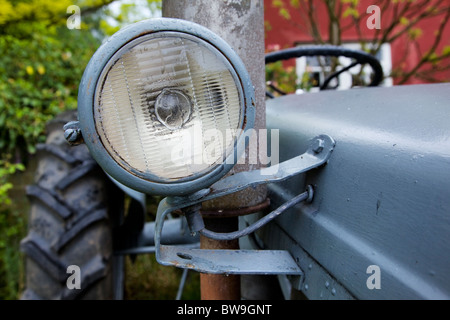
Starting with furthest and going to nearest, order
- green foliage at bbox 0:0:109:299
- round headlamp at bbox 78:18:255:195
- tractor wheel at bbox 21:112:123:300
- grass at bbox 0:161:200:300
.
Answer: green foliage at bbox 0:0:109:299 < grass at bbox 0:161:200:300 < tractor wheel at bbox 21:112:123:300 < round headlamp at bbox 78:18:255:195

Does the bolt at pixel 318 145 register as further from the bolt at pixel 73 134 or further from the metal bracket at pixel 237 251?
the bolt at pixel 73 134

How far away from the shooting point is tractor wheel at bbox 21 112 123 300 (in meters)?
1.54

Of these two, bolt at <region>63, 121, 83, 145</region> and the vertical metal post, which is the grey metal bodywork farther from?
bolt at <region>63, 121, 83, 145</region>

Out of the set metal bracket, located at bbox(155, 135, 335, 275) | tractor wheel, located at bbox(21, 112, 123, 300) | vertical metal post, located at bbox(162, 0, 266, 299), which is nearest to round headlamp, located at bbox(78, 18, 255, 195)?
metal bracket, located at bbox(155, 135, 335, 275)

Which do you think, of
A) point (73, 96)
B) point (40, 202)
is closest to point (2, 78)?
point (73, 96)

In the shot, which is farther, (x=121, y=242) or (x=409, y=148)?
(x=121, y=242)

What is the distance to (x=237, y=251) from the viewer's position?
99cm

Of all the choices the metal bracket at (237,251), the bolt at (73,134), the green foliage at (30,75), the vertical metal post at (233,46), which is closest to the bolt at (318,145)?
the metal bracket at (237,251)

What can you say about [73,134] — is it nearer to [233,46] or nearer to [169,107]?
[169,107]

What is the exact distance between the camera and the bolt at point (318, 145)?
0.92 metres

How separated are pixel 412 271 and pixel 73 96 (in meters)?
4.14

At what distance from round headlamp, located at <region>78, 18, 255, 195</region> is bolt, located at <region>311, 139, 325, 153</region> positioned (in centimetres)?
21
